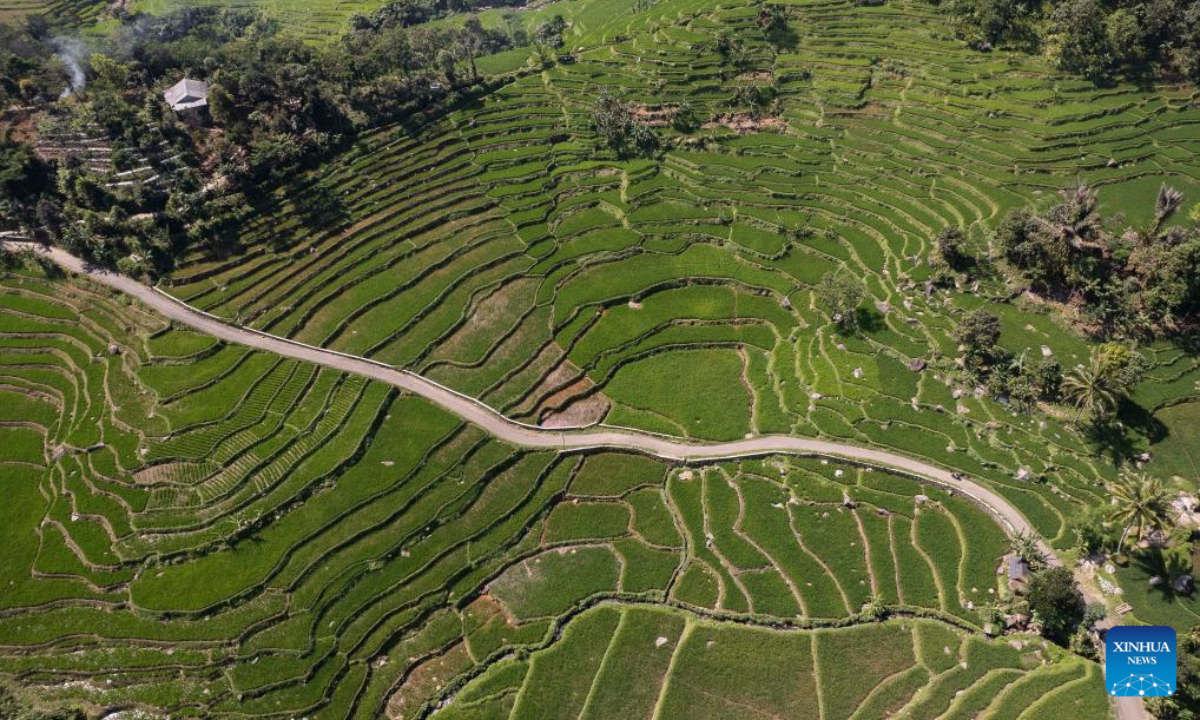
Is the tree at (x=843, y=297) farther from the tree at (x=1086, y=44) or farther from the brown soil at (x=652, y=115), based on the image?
the tree at (x=1086, y=44)

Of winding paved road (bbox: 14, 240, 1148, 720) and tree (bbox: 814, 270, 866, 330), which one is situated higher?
tree (bbox: 814, 270, 866, 330)

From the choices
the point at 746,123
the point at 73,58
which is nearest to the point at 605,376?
the point at 746,123

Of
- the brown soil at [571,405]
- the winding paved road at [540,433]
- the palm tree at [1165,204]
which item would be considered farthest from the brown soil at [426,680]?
the palm tree at [1165,204]

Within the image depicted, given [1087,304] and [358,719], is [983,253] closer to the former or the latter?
[1087,304]

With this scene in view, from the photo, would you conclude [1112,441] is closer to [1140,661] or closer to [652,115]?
[1140,661]

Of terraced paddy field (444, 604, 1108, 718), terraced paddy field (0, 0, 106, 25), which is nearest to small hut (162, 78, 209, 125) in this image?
terraced paddy field (444, 604, 1108, 718)

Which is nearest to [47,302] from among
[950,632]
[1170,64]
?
[950,632]

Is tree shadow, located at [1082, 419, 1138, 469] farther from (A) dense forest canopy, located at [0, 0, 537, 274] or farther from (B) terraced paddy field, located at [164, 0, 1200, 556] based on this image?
(A) dense forest canopy, located at [0, 0, 537, 274]
